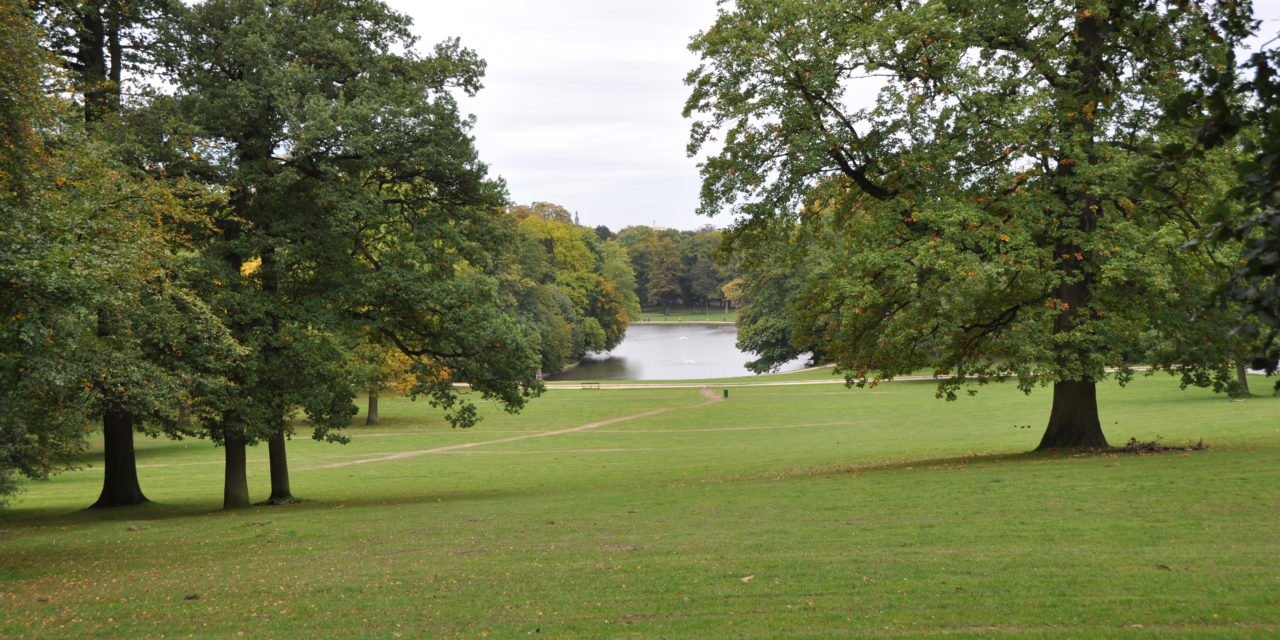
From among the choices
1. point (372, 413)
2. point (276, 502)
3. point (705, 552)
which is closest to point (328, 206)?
point (276, 502)

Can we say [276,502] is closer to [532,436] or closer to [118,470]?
[118,470]

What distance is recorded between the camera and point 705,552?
1109 centimetres

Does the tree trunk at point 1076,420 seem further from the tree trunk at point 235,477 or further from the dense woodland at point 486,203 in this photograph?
the tree trunk at point 235,477

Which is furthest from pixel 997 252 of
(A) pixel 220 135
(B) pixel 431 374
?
(A) pixel 220 135

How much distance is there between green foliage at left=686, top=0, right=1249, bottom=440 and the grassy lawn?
129631 mm

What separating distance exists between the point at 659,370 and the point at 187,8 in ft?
206

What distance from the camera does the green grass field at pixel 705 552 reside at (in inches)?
320

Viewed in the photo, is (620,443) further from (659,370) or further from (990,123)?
(659,370)

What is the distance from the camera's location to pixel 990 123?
1731 centimetres

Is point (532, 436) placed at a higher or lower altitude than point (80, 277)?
lower

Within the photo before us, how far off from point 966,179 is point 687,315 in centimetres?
14801

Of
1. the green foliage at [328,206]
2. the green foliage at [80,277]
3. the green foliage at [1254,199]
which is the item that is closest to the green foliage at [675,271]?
the green foliage at [328,206]

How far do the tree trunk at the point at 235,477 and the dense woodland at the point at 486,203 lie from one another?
59 mm

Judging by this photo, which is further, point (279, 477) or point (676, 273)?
point (676, 273)
